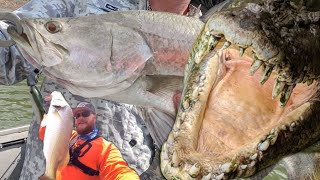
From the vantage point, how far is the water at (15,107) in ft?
32.9

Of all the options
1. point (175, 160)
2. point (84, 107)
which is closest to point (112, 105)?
point (84, 107)

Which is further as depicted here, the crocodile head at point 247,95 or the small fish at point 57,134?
the small fish at point 57,134

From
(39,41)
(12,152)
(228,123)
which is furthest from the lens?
(12,152)

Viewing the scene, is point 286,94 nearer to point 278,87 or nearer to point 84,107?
point 278,87

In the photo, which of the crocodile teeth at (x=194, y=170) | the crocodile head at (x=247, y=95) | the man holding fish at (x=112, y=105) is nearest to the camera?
the crocodile head at (x=247, y=95)

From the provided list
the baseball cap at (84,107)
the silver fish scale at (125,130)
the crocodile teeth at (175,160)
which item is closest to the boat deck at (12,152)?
the baseball cap at (84,107)

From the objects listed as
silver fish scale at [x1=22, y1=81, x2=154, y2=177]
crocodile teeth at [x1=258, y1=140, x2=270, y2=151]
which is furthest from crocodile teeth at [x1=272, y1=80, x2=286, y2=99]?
silver fish scale at [x1=22, y1=81, x2=154, y2=177]

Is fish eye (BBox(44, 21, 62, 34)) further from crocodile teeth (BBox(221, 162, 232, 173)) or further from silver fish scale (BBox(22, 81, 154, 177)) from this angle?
crocodile teeth (BBox(221, 162, 232, 173))

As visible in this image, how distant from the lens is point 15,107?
36.7 ft

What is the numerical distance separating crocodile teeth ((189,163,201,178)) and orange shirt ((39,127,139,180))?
3.93 feet

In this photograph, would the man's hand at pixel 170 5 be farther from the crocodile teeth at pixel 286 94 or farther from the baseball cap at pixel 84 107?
the crocodile teeth at pixel 286 94

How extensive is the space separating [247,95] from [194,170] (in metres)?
0.42

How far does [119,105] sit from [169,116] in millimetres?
372

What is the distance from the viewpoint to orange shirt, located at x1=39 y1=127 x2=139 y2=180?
9.00ft
